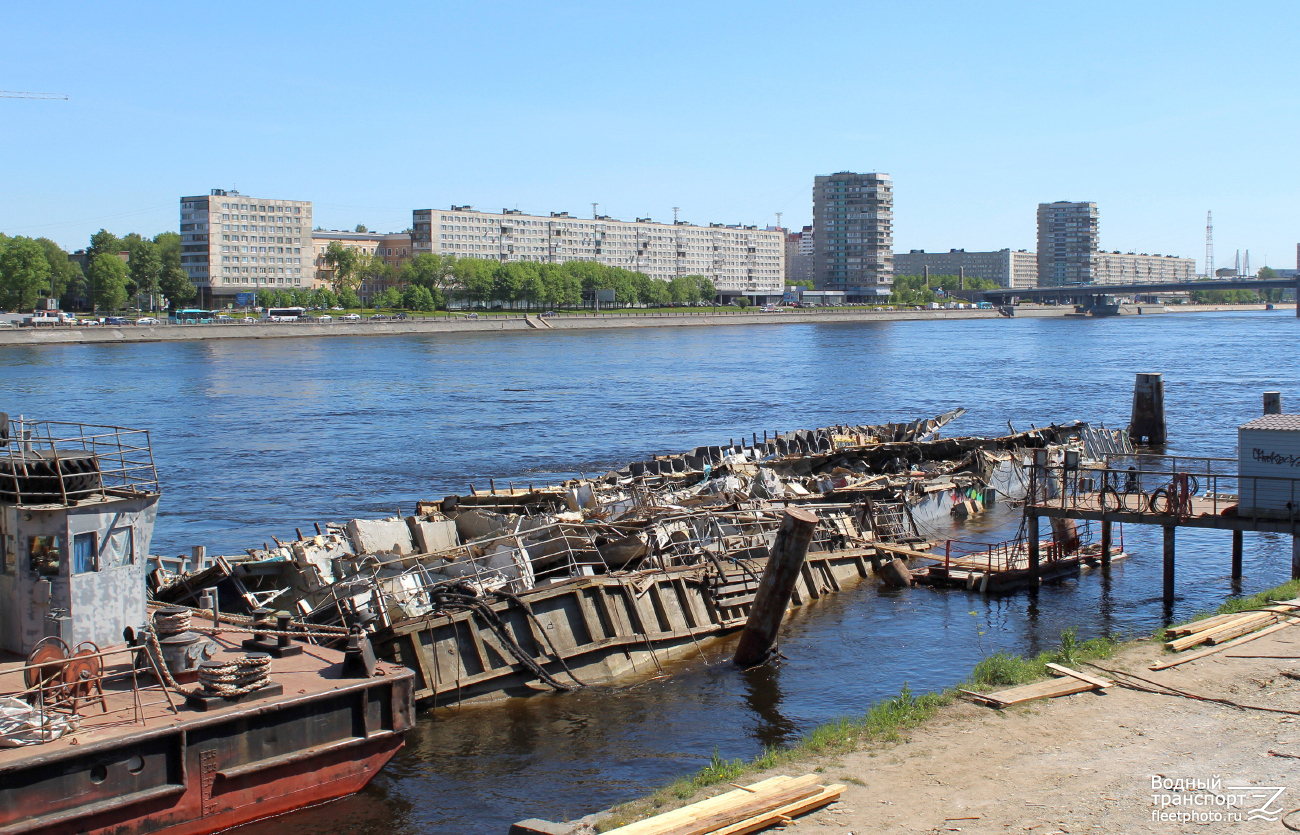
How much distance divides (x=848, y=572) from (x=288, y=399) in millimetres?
67181

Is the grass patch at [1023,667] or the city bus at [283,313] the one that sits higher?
the city bus at [283,313]

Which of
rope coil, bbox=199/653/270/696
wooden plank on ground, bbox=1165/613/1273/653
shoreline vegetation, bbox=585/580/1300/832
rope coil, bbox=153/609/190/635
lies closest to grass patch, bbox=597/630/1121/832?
shoreline vegetation, bbox=585/580/1300/832

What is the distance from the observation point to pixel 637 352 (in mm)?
152500

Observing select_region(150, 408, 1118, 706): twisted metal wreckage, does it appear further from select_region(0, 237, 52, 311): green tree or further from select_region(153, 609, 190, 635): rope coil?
select_region(0, 237, 52, 311): green tree

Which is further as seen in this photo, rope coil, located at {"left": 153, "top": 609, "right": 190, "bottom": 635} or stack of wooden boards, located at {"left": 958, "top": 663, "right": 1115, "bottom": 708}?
rope coil, located at {"left": 153, "top": 609, "right": 190, "bottom": 635}

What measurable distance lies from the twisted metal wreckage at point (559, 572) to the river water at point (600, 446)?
89 cm

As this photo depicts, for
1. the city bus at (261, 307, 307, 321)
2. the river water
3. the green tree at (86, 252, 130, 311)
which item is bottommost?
the river water

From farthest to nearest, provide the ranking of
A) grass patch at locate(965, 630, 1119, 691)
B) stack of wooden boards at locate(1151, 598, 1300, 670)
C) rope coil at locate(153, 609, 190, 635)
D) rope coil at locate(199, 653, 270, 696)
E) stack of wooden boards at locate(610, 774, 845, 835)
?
1. stack of wooden boards at locate(1151, 598, 1300, 670)
2. grass patch at locate(965, 630, 1119, 691)
3. rope coil at locate(153, 609, 190, 635)
4. rope coil at locate(199, 653, 270, 696)
5. stack of wooden boards at locate(610, 774, 845, 835)

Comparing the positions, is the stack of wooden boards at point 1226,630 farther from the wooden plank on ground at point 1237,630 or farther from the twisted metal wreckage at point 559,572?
the twisted metal wreckage at point 559,572

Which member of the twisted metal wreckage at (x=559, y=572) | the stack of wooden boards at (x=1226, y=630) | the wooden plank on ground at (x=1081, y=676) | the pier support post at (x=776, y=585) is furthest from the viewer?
the pier support post at (x=776, y=585)

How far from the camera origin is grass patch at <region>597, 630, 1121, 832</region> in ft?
46.6

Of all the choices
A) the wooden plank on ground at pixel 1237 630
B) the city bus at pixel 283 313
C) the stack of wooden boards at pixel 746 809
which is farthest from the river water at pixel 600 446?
the city bus at pixel 283 313

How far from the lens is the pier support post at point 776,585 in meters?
22.2

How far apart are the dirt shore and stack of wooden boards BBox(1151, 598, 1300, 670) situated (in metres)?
0.77
